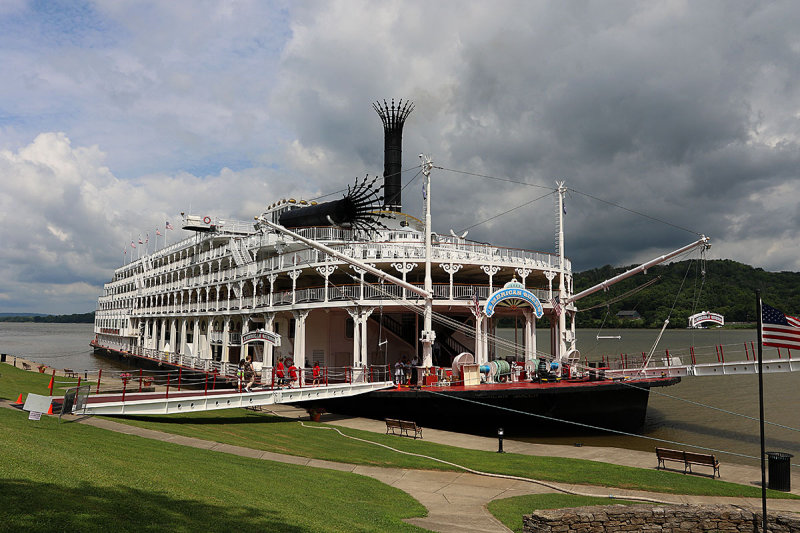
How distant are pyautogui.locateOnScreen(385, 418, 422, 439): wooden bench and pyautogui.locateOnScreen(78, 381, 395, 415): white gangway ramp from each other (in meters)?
3.21

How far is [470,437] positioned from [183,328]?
38.7m

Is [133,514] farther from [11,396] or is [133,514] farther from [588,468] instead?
[11,396]

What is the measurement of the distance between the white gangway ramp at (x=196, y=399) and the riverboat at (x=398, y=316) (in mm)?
864

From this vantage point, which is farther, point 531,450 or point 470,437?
point 470,437

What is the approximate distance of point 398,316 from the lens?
3522cm

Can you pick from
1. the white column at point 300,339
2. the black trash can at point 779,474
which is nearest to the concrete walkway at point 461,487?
the black trash can at point 779,474

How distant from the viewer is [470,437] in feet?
72.4

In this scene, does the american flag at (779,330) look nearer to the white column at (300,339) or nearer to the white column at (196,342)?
A: the white column at (300,339)

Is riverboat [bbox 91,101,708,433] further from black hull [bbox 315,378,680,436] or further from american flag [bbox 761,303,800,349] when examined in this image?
american flag [bbox 761,303,800,349]

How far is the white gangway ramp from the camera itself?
17484 millimetres

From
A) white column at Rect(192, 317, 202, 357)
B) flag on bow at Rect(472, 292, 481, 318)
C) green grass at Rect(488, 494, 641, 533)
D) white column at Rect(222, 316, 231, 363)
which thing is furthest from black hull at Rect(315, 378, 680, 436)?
white column at Rect(192, 317, 202, 357)

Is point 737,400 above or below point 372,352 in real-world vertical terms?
below

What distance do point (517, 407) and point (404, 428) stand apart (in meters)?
5.40

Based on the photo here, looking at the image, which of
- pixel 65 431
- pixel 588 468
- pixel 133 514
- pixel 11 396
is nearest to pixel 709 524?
pixel 588 468
